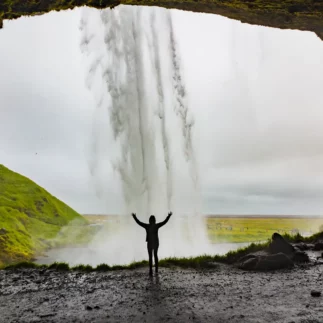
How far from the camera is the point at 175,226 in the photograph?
3073 cm

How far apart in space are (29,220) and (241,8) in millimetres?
81842

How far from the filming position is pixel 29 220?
81.1m

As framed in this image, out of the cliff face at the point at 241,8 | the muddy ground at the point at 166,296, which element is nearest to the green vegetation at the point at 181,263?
the muddy ground at the point at 166,296

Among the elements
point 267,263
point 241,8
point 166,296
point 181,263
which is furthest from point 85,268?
point 241,8

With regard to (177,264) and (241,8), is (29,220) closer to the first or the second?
(177,264)

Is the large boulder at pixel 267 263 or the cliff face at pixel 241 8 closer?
the large boulder at pixel 267 263

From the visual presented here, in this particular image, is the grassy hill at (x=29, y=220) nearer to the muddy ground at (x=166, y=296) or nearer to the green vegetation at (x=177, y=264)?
the green vegetation at (x=177, y=264)

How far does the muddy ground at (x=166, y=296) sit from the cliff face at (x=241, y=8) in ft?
38.2

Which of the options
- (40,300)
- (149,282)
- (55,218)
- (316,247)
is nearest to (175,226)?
(316,247)

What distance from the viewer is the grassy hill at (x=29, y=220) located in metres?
61.0

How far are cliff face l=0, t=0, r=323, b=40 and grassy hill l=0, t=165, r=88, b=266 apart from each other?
47.4 m

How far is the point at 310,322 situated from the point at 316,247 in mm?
11405

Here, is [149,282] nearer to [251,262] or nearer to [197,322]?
[197,322]

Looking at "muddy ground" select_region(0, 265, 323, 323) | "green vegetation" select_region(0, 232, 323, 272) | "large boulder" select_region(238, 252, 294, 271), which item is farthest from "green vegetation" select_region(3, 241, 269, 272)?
"large boulder" select_region(238, 252, 294, 271)
